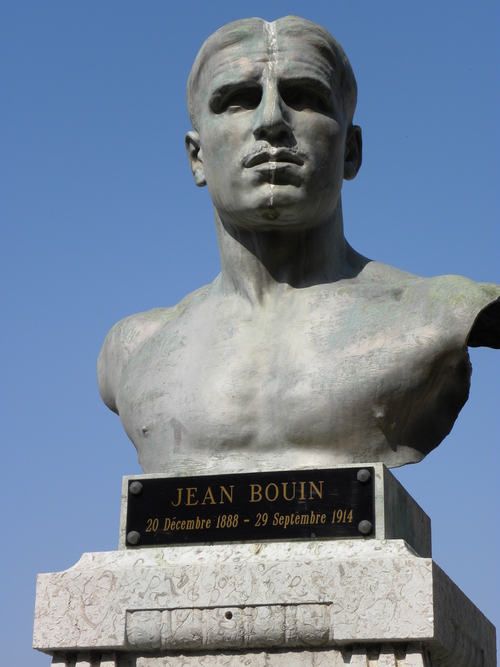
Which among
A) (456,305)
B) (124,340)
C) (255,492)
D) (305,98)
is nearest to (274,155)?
(305,98)

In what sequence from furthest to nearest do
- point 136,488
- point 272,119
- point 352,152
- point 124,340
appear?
1. point 124,340
2. point 352,152
3. point 272,119
4. point 136,488

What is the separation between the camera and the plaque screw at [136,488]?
7004mm

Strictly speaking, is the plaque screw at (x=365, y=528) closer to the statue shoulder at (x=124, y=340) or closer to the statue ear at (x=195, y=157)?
the statue shoulder at (x=124, y=340)

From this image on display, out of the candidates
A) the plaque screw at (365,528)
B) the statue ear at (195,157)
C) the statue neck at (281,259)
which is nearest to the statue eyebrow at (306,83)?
the statue neck at (281,259)

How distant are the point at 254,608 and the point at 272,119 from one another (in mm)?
2891

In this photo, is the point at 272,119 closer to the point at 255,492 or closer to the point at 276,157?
the point at 276,157

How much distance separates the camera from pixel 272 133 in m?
7.43

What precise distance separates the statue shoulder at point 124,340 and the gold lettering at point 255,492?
1912mm

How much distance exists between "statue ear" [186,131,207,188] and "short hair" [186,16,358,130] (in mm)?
298

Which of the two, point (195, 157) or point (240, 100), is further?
point (195, 157)

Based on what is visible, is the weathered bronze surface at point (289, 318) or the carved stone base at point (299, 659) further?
the weathered bronze surface at point (289, 318)

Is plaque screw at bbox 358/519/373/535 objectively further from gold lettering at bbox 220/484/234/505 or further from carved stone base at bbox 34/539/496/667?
gold lettering at bbox 220/484/234/505

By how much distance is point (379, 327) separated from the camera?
7266mm

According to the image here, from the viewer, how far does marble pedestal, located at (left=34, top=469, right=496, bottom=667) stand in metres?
6.13
